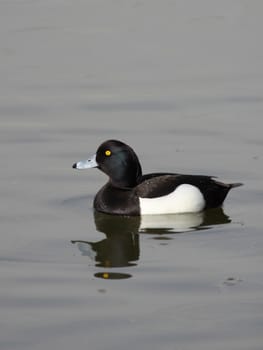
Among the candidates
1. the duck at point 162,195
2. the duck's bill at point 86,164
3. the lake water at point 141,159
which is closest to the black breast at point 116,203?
the duck at point 162,195

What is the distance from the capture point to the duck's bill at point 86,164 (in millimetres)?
10883

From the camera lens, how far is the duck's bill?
428 inches

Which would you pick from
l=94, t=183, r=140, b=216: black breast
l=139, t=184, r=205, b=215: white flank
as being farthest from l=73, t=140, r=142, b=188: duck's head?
l=139, t=184, r=205, b=215: white flank

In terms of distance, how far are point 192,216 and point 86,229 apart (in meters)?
1.15

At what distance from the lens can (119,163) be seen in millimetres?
11000

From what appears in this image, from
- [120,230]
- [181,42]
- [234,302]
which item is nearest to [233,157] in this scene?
[120,230]

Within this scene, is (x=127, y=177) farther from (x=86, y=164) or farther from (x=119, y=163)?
(x=86, y=164)

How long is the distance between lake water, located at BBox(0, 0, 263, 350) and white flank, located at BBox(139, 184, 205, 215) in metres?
0.14

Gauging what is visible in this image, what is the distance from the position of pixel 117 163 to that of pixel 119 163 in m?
0.02

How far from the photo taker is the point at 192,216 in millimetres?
10664

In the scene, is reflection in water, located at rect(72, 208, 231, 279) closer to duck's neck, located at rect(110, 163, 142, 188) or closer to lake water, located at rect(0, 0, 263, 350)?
lake water, located at rect(0, 0, 263, 350)

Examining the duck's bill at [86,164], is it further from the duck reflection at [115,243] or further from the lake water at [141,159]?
the duck reflection at [115,243]

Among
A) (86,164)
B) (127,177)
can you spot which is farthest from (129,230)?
(86,164)

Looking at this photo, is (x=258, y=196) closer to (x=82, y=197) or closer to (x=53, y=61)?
(x=82, y=197)
